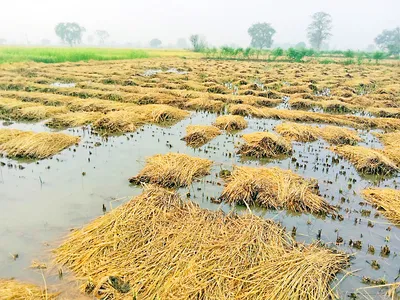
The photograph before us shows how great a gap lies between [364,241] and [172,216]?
3608 millimetres

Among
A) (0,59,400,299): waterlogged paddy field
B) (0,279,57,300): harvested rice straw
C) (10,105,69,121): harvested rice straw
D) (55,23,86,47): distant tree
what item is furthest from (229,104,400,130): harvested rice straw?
(55,23,86,47): distant tree

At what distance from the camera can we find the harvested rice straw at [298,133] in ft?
35.6

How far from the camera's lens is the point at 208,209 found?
629cm

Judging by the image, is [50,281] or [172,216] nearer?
[50,281]

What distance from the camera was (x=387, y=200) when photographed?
6.72m

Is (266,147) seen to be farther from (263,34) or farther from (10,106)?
(263,34)

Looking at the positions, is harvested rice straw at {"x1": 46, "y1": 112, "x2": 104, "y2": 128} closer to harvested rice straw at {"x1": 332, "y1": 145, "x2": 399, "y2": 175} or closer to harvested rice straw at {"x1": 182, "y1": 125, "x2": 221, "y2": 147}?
harvested rice straw at {"x1": 182, "y1": 125, "x2": 221, "y2": 147}

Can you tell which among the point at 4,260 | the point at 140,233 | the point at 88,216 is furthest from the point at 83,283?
the point at 88,216

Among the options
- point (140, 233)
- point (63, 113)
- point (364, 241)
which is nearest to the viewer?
point (140, 233)

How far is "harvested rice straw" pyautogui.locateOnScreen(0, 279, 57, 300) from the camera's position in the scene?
4000 millimetres

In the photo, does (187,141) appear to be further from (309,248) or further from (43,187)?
(309,248)

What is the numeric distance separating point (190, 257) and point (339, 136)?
8312mm

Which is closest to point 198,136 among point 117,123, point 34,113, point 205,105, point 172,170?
point 172,170

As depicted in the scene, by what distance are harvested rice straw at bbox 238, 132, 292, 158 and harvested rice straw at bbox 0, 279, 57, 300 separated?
6.61 m
